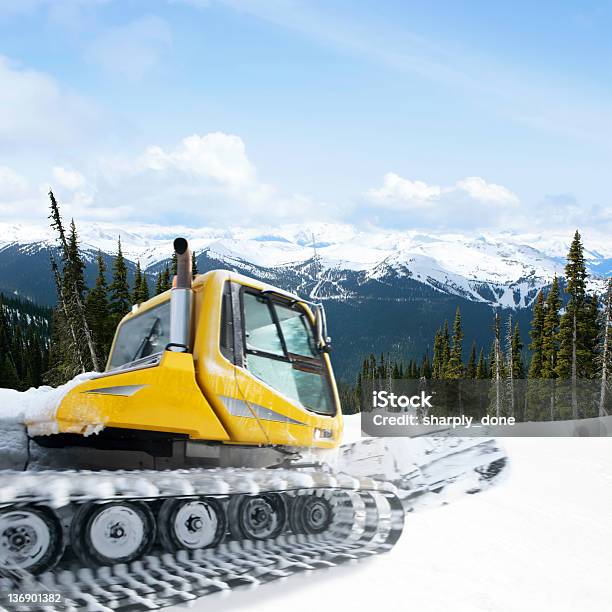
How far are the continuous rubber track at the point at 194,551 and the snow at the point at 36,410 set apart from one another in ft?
2.60

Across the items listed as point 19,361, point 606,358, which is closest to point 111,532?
point 606,358

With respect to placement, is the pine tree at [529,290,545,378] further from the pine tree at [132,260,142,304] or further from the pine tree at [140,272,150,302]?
the pine tree at [132,260,142,304]

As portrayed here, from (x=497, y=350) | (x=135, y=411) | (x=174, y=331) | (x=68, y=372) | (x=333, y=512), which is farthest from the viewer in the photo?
(x=497, y=350)

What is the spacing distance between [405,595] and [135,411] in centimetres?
300

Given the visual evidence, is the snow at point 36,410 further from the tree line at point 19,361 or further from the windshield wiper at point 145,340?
the tree line at point 19,361

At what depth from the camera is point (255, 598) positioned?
4.53m

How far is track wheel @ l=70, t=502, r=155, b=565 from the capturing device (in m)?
4.46

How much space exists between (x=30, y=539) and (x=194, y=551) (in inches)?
54.9

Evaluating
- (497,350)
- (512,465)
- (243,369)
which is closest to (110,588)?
(243,369)

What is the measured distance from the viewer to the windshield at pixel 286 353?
6.14 metres

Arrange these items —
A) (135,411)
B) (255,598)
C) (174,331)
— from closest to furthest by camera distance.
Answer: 1. (255,598)
2. (135,411)
3. (174,331)

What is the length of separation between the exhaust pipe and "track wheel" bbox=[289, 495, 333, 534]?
205cm

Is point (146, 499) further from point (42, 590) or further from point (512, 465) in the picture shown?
point (512, 465)

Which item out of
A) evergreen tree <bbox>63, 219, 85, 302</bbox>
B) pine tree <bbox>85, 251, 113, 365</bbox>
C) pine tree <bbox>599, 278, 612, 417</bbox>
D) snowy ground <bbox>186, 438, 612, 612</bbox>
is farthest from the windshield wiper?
pine tree <bbox>599, 278, 612, 417</bbox>
